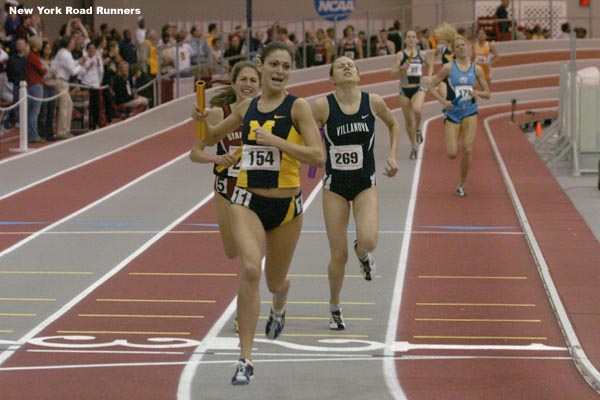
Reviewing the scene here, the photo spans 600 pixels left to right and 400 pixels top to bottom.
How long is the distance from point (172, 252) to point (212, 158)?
549 cm

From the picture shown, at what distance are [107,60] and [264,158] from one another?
837 inches

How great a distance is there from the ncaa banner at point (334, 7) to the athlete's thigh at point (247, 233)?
3244 centimetres

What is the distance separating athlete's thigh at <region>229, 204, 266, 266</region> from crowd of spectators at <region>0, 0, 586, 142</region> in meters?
17.2

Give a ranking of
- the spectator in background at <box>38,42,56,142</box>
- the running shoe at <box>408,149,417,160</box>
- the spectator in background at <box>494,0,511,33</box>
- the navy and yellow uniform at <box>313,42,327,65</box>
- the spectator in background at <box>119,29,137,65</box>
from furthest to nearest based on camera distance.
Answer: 1. the spectator in background at <box>494,0,511,33</box>
2. the navy and yellow uniform at <box>313,42,327,65</box>
3. the spectator in background at <box>119,29,137,65</box>
4. the spectator in background at <box>38,42,56,142</box>
5. the running shoe at <box>408,149,417,160</box>

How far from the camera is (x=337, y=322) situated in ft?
35.8

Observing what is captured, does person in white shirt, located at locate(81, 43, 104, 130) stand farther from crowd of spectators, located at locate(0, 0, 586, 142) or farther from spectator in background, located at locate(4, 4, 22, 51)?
spectator in background, located at locate(4, 4, 22, 51)

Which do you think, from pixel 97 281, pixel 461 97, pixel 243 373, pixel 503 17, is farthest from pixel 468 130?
pixel 503 17

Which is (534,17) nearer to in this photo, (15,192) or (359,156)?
(15,192)

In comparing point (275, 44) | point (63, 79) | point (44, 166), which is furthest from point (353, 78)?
point (63, 79)

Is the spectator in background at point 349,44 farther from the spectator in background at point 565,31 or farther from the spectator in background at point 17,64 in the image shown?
the spectator in background at point 17,64

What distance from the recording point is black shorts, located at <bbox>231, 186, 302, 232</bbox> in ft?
Result: 30.2

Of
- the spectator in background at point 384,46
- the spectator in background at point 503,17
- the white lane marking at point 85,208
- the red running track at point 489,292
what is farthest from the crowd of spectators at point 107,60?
the red running track at point 489,292

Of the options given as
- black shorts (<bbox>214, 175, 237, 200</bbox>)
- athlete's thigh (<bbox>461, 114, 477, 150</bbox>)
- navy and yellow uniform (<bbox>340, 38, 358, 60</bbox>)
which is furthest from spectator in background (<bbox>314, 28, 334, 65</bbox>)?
black shorts (<bbox>214, 175, 237, 200</bbox>)

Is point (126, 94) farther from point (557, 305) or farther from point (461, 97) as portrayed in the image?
point (557, 305)
